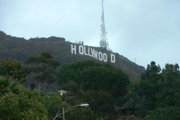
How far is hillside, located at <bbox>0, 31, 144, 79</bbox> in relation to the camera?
471ft

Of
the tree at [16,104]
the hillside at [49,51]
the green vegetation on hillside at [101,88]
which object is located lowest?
the tree at [16,104]

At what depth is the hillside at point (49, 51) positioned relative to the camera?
14350 cm

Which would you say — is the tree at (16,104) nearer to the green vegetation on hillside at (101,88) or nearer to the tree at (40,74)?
the green vegetation on hillside at (101,88)

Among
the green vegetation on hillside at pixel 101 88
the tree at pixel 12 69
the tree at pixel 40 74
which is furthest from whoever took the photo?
the tree at pixel 40 74

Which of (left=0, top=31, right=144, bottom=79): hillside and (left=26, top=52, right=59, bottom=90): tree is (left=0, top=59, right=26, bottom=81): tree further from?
(left=0, top=31, right=144, bottom=79): hillside

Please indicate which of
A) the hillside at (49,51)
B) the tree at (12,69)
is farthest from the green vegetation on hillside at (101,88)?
the hillside at (49,51)

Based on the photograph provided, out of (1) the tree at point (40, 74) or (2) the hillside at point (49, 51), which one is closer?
(1) the tree at point (40, 74)

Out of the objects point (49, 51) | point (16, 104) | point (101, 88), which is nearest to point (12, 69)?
point (101, 88)

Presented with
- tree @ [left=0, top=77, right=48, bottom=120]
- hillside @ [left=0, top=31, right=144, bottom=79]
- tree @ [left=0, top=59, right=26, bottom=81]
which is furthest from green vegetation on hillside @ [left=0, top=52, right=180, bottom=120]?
hillside @ [left=0, top=31, right=144, bottom=79]

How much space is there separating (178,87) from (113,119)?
8.86m

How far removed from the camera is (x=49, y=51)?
155 metres

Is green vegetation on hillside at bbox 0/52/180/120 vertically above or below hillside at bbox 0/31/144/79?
below

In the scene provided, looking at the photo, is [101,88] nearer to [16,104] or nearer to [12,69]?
[12,69]

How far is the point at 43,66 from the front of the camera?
91625 mm
